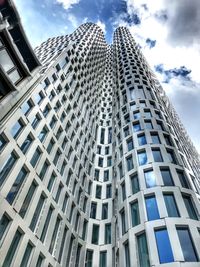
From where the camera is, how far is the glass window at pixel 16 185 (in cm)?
2130

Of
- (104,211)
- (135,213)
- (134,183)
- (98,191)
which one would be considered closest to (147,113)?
(98,191)

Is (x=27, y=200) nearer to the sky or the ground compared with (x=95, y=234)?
nearer to the ground

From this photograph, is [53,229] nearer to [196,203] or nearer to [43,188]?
[43,188]

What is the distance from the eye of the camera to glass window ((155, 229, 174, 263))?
20266 millimetres

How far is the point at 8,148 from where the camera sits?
74.2ft

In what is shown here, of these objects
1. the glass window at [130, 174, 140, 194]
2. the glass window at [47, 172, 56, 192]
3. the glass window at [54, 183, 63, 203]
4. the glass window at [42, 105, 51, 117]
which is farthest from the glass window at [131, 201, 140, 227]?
the glass window at [42, 105, 51, 117]

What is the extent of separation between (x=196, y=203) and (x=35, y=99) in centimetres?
2091

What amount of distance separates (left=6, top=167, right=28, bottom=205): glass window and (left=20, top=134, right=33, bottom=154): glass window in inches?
76.5

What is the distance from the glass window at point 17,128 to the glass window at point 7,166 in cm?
210

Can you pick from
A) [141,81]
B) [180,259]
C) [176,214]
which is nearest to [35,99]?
[176,214]

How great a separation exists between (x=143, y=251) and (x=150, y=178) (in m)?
8.53

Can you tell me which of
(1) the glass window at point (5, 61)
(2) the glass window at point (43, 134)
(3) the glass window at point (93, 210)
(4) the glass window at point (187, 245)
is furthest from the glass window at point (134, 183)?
(1) the glass window at point (5, 61)

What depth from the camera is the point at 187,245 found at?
69.6 ft

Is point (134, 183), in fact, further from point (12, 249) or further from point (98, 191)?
point (12, 249)
